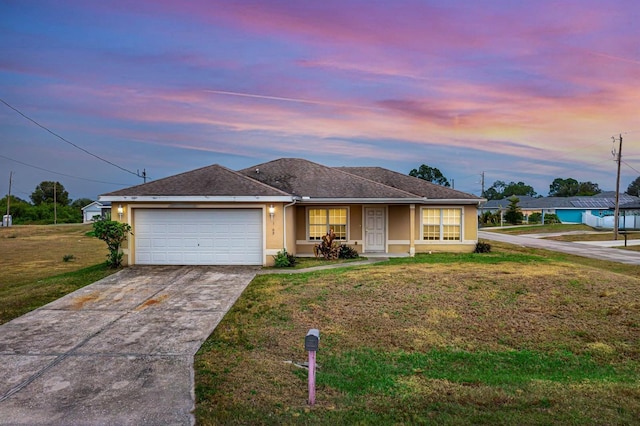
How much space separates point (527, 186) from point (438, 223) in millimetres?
108894

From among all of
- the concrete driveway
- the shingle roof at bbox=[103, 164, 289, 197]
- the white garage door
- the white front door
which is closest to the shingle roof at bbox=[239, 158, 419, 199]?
the white front door

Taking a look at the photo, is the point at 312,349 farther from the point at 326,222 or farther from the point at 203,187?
the point at 326,222

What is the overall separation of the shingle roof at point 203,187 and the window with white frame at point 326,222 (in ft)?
11.6

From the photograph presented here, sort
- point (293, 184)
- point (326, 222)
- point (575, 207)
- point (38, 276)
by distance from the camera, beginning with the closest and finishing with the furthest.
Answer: point (38, 276) < point (326, 222) < point (293, 184) < point (575, 207)

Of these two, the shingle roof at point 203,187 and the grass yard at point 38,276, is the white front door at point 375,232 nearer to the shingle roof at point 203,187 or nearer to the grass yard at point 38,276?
the shingle roof at point 203,187

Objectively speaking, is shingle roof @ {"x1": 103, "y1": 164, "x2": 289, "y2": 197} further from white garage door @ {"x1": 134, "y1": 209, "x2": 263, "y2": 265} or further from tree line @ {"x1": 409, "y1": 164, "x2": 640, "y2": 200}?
tree line @ {"x1": 409, "y1": 164, "x2": 640, "y2": 200}

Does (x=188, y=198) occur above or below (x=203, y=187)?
below

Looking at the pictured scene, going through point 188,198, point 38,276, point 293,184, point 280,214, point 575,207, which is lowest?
point 38,276

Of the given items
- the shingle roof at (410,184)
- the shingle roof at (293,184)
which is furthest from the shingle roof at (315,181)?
the shingle roof at (410,184)

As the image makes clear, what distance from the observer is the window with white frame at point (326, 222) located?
17.5 meters

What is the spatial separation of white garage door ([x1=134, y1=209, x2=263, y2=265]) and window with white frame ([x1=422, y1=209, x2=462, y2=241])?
897cm

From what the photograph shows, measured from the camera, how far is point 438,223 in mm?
18781

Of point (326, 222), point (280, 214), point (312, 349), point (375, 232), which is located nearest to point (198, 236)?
point (280, 214)

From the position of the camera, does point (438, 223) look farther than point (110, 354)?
Yes
